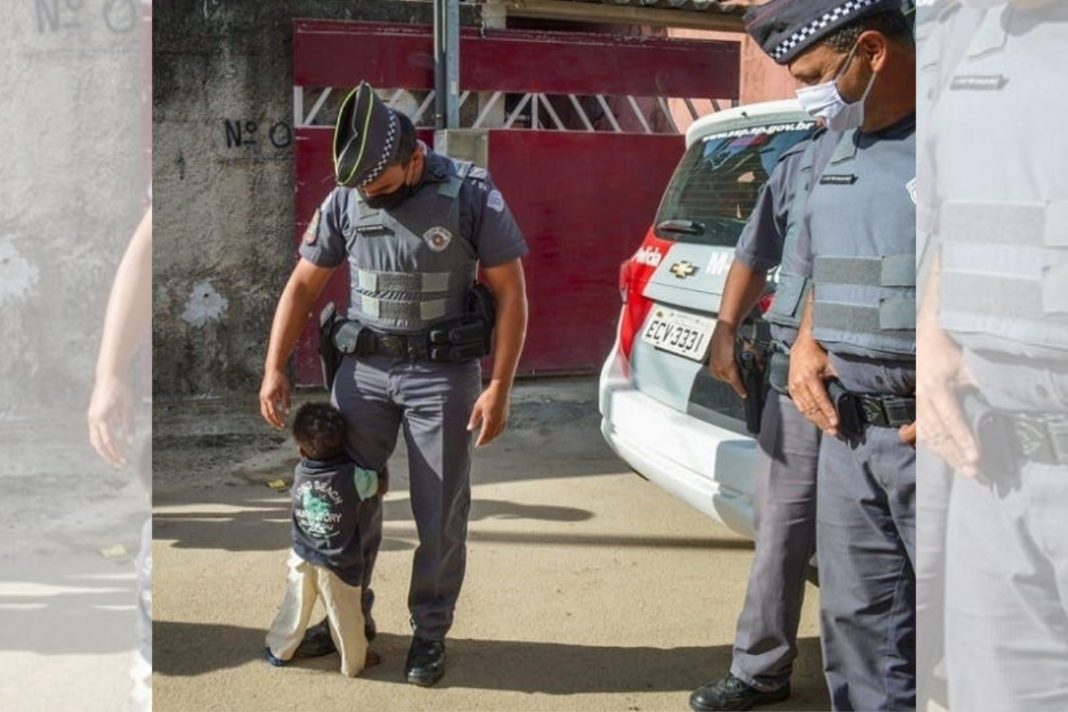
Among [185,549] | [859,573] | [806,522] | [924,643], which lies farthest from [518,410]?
[924,643]

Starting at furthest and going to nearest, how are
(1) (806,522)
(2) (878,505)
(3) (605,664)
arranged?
(3) (605,664) → (1) (806,522) → (2) (878,505)

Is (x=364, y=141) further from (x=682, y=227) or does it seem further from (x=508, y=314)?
(x=682, y=227)

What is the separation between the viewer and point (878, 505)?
2596 millimetres

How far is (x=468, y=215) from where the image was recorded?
11.8 feet

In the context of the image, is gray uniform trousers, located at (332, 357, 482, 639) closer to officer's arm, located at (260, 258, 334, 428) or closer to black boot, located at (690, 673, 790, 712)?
officer's arm, located at (260, 258, 334, 428)

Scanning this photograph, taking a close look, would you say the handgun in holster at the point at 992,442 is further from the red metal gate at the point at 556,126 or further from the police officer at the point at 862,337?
the red metal gate at the point at 556,126

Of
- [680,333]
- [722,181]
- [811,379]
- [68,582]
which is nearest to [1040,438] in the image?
[811,379]

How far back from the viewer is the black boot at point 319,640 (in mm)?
3852

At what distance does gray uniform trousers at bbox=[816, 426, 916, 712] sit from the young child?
1475 millimetres

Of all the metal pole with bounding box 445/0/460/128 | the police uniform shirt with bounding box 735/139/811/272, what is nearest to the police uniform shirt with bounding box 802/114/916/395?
the police uniform shirt with bounding box 735/139/811/272

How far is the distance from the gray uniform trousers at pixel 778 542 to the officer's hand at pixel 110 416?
6.22 feet

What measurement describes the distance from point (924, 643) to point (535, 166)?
6.63 metres

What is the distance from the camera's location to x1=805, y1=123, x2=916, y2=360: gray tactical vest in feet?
8.11

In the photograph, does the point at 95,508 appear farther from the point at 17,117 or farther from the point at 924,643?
the point at 924,643
